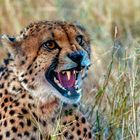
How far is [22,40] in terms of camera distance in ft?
20.0

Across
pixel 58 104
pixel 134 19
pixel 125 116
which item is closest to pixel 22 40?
pixel 58 104

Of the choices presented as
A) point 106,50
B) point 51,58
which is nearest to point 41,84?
point 51,58

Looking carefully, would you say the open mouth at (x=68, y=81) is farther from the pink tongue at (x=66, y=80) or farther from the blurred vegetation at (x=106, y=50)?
the blurred vegetation at (x=106, y=50)

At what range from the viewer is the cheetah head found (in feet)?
19.2

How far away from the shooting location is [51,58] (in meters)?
5.99

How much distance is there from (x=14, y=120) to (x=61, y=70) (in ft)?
1.51

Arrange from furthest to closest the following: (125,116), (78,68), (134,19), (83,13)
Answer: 1. (134,19)
2. (83,13)
3. (125,116)
4. (78,68)

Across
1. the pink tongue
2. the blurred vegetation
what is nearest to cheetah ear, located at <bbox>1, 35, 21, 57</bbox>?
the pink tongue

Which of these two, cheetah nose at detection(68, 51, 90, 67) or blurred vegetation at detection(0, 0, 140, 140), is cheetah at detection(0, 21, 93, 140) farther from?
blurred vegetation at detection(0, 0, 140, 140)

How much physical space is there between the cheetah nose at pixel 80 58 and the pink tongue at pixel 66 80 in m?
0.11

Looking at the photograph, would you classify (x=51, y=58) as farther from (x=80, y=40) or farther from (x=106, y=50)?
(x=106, y=50)

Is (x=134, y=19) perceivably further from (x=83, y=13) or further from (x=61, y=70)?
(x=61, y=70)

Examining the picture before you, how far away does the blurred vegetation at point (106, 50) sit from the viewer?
6391 mm

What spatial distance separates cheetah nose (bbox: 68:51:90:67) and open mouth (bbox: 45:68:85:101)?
64 millimetres
